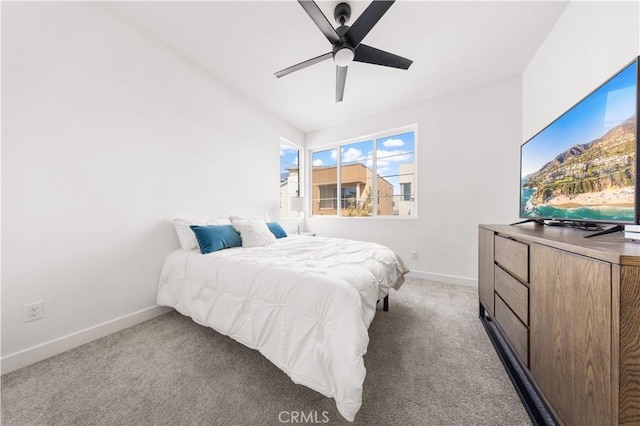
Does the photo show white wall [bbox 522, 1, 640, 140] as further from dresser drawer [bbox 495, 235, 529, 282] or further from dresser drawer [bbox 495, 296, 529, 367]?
dresser drawer [bbox 495, 296, 529, 367]

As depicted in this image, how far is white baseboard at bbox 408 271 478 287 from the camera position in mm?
2924

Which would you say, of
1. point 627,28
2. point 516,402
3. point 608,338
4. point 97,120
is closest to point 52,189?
point 97,120

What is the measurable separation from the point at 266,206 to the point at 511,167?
333 cm

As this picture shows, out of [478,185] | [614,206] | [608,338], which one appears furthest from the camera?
[478,185]

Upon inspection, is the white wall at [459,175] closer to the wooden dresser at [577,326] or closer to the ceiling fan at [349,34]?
the ceiling fan at [349,34]

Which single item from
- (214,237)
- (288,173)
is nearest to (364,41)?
(214,237)

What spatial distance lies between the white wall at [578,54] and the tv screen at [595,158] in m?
0.48

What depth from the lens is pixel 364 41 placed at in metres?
2.17

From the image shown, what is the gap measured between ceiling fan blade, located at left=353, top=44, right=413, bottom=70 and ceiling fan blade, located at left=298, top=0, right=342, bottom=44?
0.79ft

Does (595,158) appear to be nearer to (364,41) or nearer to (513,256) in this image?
(513,256)

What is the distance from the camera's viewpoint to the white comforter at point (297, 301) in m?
1.07

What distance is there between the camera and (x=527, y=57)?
2.33 meters

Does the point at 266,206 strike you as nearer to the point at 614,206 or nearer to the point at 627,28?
the point at 614,206

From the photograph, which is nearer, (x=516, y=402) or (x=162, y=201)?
(x=516, y=402)
